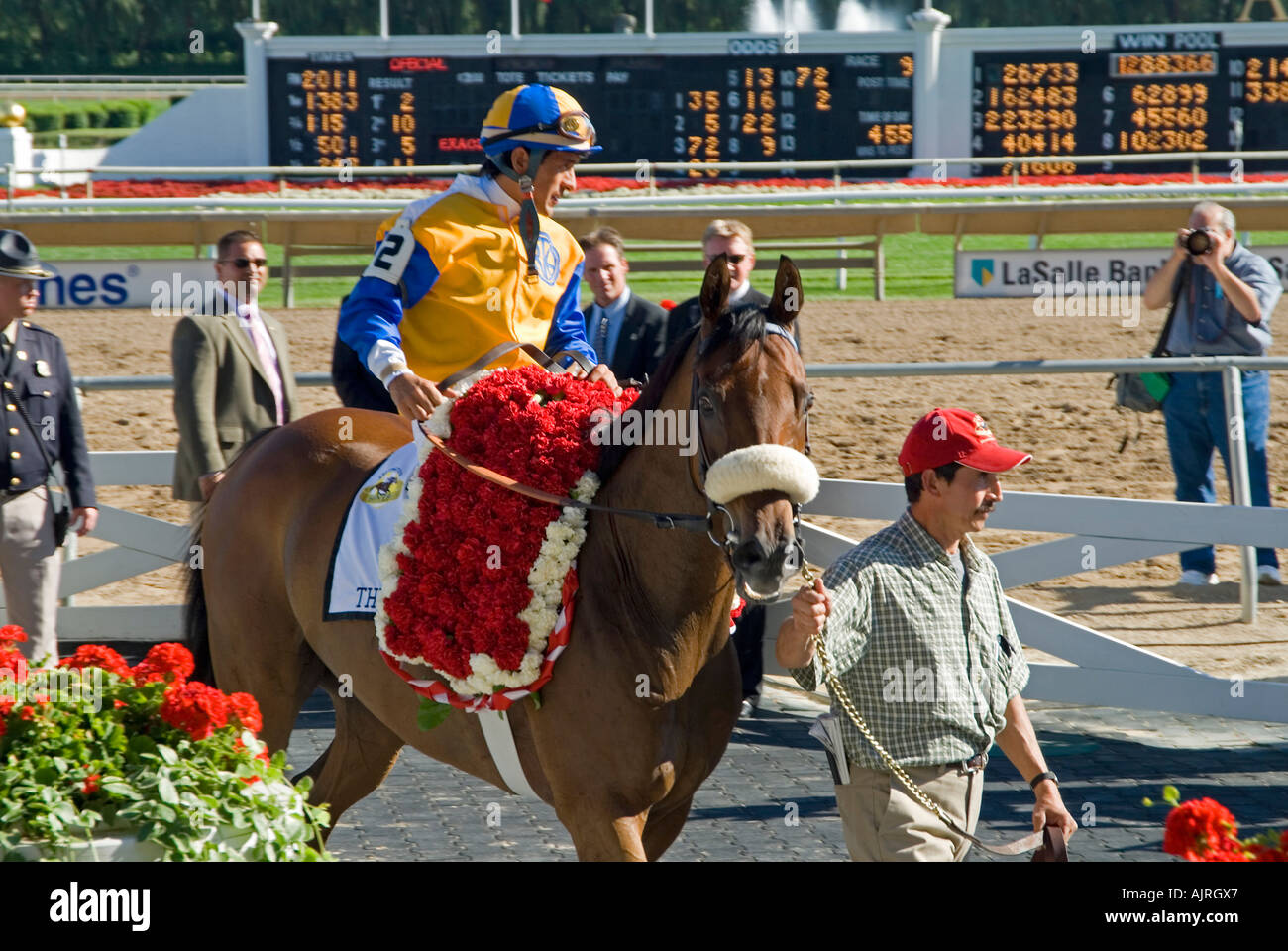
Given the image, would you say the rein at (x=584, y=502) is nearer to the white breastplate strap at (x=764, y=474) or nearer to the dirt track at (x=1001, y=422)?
the white breastplate strap at (x=764, y=474)

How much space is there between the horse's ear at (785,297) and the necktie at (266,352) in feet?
12.7

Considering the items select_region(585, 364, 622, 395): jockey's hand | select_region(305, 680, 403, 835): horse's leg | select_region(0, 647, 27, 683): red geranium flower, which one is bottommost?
select_region(305, 680, 403, 835): horse's leg

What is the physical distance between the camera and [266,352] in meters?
6.93

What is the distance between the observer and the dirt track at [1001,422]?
27.0 ft

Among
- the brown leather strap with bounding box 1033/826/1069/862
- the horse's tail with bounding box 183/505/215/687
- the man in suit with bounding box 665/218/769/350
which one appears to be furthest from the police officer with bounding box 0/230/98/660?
the brown leather strap with bounding box 1033/826/1069/862

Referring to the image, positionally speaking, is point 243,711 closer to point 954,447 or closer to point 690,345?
point 690,345

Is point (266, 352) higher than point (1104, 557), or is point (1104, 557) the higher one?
point (266, 352)

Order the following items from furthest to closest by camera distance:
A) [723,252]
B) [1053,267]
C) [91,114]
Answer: [91,114], [1053,267], [723,252]

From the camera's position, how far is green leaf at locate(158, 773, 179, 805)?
2957 mm

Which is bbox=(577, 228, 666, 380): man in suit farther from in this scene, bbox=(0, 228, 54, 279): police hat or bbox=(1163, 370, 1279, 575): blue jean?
bbox=(1163, 370, 1279, 575): blue jean

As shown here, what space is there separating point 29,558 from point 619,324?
269cm

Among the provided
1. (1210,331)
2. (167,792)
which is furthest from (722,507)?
(1210,331)
